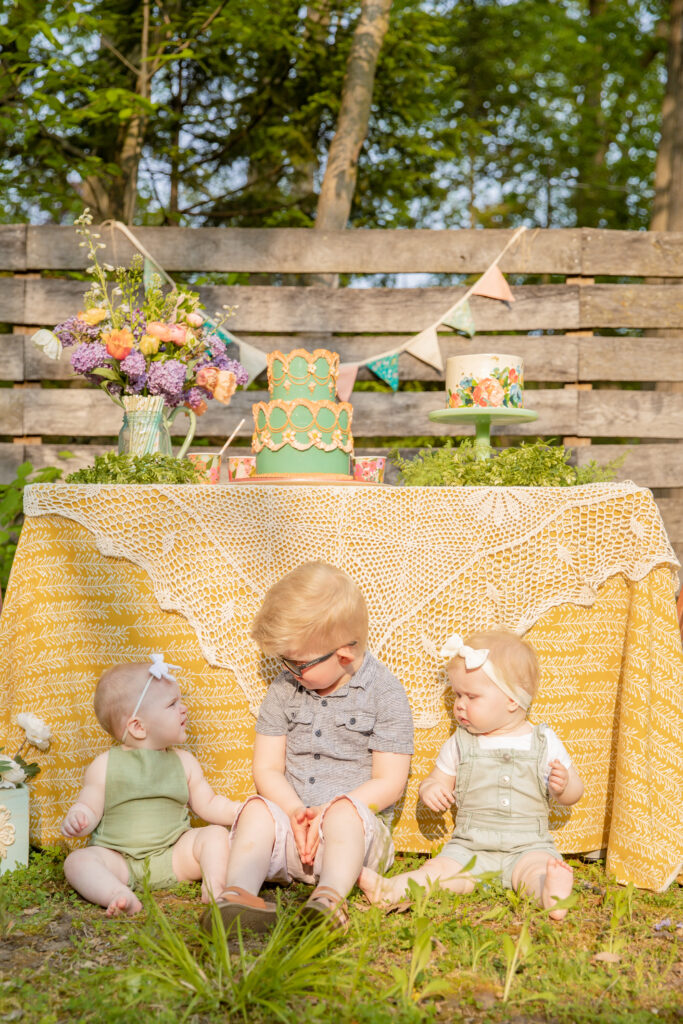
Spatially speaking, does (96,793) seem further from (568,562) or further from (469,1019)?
(568,562)

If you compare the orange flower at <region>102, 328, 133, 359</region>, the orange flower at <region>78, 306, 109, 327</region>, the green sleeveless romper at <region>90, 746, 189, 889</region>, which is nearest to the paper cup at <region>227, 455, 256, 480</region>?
the orange flower at <region>102, 328, 133, 359</region>

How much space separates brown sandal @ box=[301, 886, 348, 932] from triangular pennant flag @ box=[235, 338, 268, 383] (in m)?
2.83

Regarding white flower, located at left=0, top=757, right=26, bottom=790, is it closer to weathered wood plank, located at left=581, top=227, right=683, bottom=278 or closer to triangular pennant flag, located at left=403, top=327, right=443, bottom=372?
triangular pennant flag, located at left=403, top=327, right=443, bottom=372

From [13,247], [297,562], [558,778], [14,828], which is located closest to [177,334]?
[297,562]

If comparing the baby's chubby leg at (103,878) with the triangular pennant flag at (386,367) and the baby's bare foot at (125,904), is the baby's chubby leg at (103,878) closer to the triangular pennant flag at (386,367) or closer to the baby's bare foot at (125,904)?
the baby's bare foot at (125,904)

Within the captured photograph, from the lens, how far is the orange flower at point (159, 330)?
2.89m

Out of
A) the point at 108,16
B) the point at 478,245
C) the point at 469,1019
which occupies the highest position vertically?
the point at 108,16

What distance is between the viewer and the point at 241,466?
10.0ft

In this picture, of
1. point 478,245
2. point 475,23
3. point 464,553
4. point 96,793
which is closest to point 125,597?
point 96,793

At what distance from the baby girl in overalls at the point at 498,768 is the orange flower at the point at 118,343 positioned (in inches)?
51.4

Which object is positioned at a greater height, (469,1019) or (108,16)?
(108,16)

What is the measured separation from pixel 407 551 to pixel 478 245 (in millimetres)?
2710

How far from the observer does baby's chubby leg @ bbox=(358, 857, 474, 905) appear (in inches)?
85.0

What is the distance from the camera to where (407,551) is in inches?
99.5
